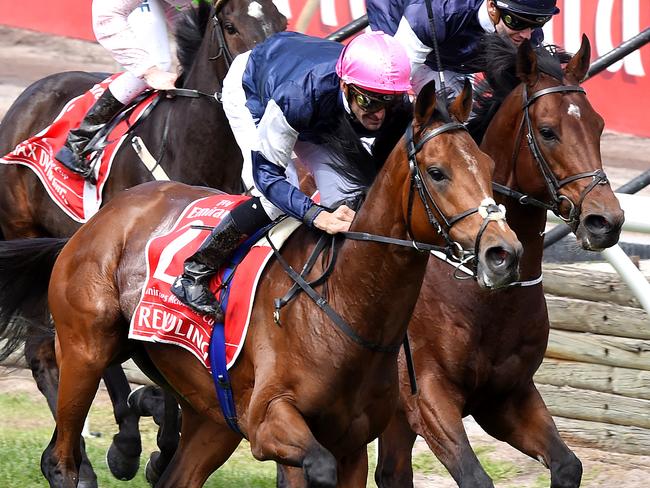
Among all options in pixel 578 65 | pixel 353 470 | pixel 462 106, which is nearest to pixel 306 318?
pixel 353 470

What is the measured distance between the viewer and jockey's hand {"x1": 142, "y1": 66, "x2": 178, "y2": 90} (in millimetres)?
6654

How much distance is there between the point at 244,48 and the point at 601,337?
222cm

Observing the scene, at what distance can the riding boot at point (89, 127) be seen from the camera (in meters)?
6.77

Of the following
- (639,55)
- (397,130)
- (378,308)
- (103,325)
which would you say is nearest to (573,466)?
(378,308)

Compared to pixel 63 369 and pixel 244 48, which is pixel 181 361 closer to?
pixel 63 369

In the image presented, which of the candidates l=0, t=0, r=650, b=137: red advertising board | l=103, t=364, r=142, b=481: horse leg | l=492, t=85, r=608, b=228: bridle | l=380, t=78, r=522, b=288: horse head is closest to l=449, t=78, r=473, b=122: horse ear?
l=380, t=78, r=522, b=288: horse head

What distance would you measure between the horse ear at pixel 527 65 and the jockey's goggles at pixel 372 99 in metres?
0.75

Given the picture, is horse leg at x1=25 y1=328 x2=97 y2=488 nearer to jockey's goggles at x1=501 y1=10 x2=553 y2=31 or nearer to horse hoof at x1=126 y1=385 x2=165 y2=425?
horse hoof at x1=126 y1=385 x2=165 y2=425

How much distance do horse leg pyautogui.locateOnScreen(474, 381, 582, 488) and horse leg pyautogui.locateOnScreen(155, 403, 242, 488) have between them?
99cm

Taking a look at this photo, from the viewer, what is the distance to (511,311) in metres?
5.23

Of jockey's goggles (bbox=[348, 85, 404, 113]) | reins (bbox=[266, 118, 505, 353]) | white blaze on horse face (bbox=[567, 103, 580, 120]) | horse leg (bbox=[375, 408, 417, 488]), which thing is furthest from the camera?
horse leg (bbox=[375, 408, 417, 488])

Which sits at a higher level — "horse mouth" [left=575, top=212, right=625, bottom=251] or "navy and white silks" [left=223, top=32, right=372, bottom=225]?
"navy and white silks" [left=223, top=32, right=372, bottom=225]

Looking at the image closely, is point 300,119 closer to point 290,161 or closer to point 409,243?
point 290,161

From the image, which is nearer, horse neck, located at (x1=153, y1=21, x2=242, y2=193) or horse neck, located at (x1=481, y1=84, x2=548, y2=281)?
horse neck, located at (x1=481, y1=84, x2=548, y2=281)
